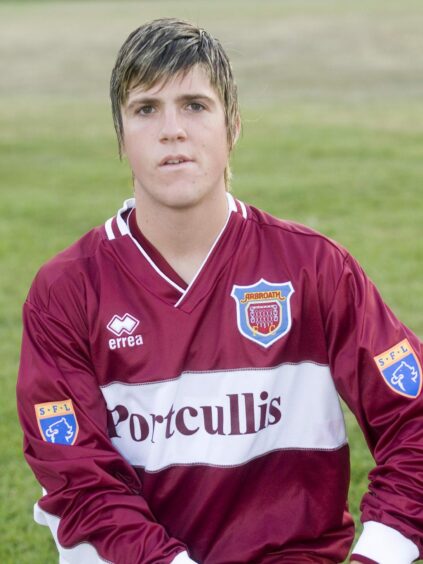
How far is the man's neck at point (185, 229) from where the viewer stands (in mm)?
3133

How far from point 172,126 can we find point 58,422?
749mm

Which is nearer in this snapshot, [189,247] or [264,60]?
[189,247]

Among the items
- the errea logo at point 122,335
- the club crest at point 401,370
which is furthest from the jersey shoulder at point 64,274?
the club crest at point 401,370

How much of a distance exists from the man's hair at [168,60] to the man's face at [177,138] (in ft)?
0.07

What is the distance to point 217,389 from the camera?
10.1 feet

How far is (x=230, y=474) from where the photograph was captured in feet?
10.1

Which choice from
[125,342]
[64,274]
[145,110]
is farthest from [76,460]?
[145,110]

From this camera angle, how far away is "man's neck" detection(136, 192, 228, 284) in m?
3.13

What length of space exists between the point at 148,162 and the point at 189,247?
266mm

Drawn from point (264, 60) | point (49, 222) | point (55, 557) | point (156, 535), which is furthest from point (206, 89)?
point (264, 60)

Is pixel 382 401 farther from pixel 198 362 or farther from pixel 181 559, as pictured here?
pixel 181 559

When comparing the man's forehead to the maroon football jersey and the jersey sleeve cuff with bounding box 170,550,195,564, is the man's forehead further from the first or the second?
the jersey sleeve cuff with bounding box 170,550,195,564

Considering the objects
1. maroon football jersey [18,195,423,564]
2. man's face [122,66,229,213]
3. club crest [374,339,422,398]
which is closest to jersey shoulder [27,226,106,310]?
maroon football jersey [18,195,423,564]

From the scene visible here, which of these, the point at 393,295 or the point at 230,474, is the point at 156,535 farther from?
the point at 393,295
